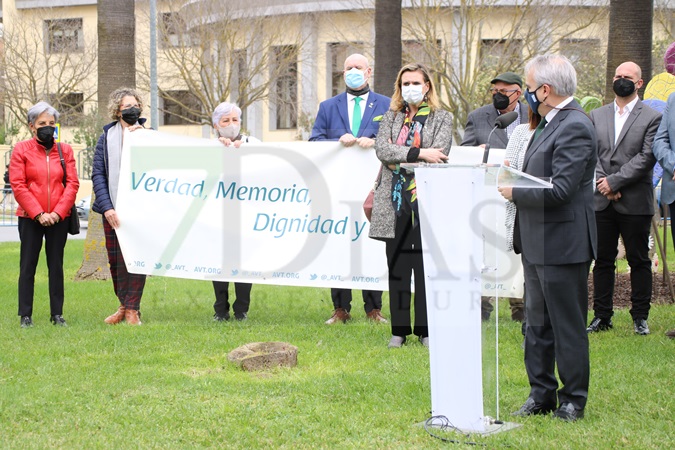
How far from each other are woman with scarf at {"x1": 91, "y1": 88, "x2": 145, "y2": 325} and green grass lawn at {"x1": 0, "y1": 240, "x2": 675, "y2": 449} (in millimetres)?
346

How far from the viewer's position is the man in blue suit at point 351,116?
9703 millimetres

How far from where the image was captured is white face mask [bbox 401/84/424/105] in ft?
26.9

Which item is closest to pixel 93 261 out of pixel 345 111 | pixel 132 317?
pixel 132 317

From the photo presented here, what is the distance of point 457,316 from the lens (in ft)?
18.0

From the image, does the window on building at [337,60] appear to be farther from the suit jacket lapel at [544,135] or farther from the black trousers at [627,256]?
the suit jacket lapel at [544,135]

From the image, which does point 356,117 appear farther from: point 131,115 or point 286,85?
point 286,85

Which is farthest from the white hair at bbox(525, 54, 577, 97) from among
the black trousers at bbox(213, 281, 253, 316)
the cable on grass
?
the black trousers at bbox(213, 281, 253, 316)

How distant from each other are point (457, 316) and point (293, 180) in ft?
15.1

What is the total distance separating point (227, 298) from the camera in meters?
10.3

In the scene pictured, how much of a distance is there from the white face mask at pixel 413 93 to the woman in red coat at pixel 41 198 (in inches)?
142

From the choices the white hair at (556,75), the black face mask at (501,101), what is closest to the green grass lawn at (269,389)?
the white hair at (556,75)

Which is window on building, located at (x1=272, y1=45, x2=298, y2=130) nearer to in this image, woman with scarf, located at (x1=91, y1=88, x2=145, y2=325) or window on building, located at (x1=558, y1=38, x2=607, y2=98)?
window on building, located at (x1=558, y1=38, x2=607, y2=98)

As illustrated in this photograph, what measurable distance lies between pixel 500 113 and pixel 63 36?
123ft

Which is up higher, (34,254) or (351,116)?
(351,116)
